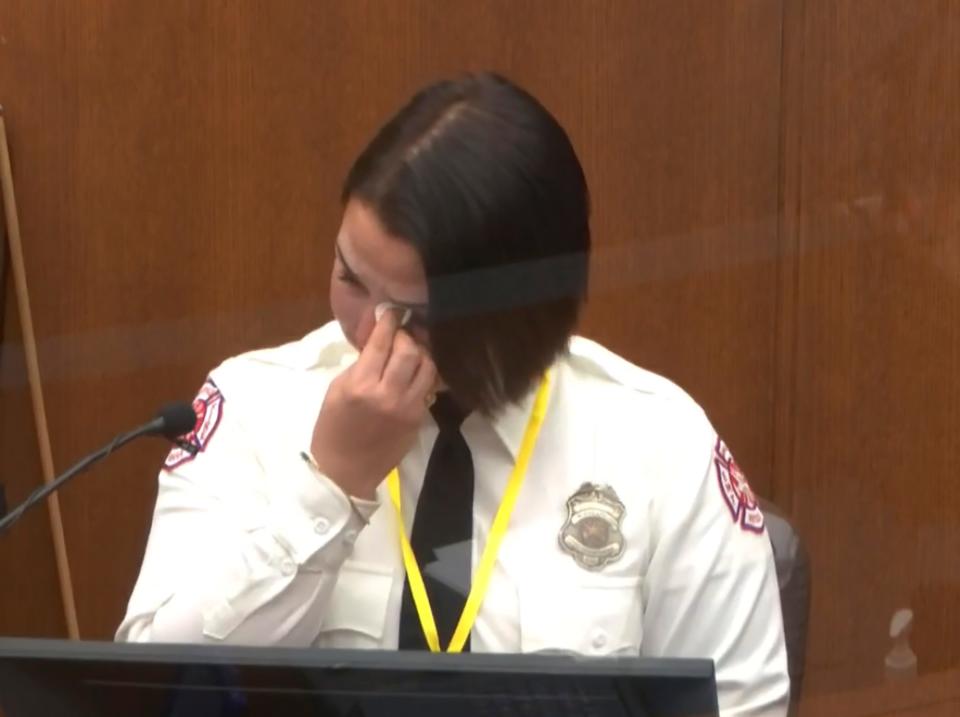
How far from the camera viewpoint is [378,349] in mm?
1163

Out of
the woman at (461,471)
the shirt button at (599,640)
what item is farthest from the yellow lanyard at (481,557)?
the shirt button at (599,640)

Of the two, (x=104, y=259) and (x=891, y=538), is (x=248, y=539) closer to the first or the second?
(x=104, y=259)

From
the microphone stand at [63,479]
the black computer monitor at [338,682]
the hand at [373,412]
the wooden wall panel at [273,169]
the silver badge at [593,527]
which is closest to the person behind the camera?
the black computer monitor at [338,682]

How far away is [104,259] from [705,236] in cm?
95

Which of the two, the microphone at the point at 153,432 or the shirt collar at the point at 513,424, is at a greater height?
the microphone at the point at 153,432

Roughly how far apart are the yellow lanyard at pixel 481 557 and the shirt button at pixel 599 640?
0.36 feet

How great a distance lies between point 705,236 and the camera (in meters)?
2.12

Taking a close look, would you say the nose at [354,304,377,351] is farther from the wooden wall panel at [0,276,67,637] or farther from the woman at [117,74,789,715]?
the wooden wall panel at [0,276,67,637]

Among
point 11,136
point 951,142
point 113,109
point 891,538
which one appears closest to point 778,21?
point 951,142

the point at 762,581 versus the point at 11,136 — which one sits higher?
the point at 11,136

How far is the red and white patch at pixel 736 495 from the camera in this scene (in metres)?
1.32

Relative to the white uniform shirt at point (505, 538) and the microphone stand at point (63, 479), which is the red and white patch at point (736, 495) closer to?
the white uniform shirt at point (505, 538)

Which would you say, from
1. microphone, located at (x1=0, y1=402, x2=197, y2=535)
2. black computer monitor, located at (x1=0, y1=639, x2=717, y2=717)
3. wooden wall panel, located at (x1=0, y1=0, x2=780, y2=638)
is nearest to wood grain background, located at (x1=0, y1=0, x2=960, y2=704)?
wooden wall panel, located at (x1=0, y1=0, x2=780, y2=638)

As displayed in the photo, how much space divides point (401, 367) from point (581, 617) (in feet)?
0.98
